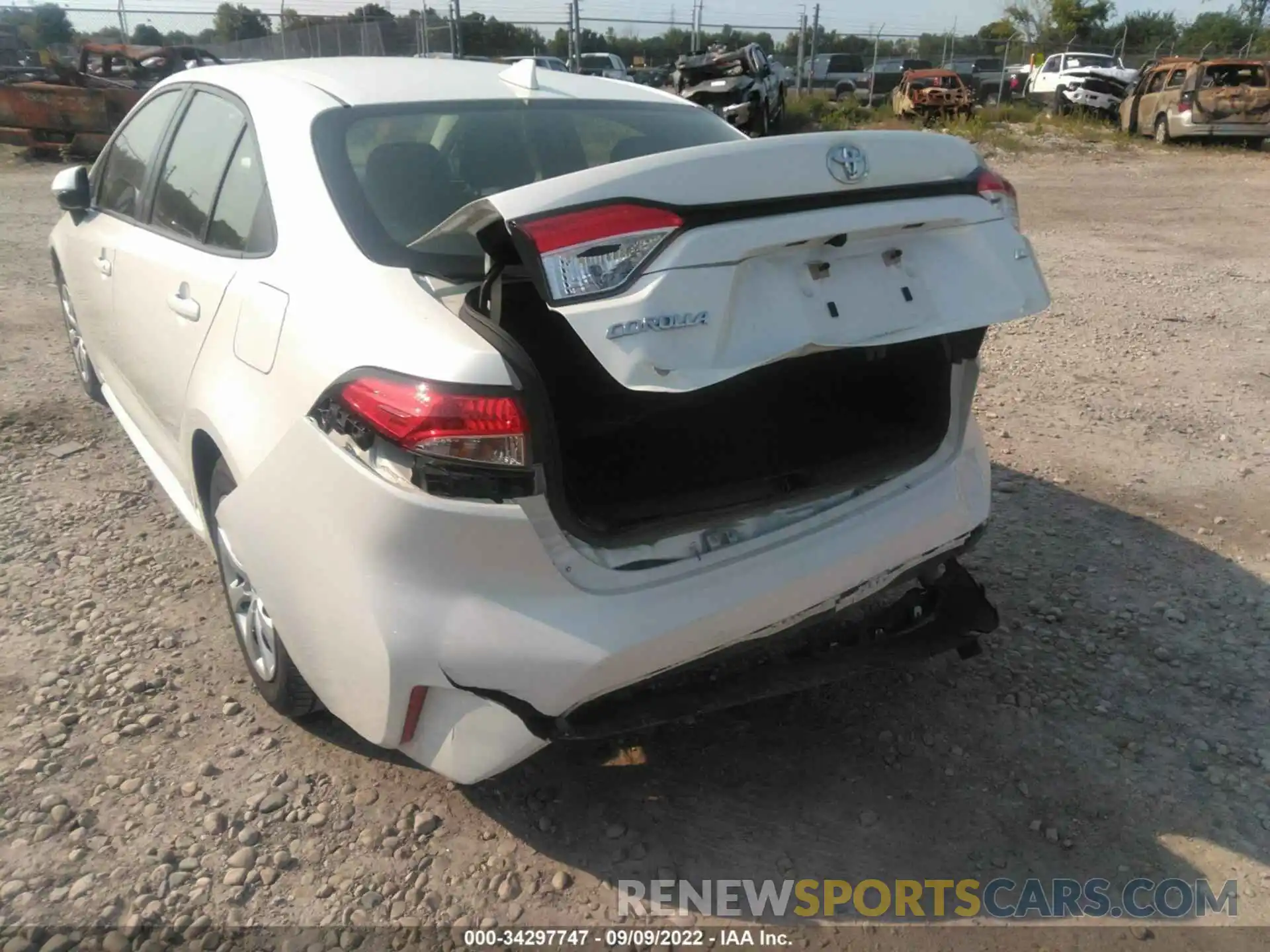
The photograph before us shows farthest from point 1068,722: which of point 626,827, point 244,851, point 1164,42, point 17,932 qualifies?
point 1164,42

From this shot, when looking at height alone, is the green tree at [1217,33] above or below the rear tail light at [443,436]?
above

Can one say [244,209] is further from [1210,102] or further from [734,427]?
[1210,102]

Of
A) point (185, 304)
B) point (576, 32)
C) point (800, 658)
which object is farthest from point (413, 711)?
point (576, 32)

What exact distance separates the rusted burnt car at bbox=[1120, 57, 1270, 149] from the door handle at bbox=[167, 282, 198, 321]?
18.9 metres

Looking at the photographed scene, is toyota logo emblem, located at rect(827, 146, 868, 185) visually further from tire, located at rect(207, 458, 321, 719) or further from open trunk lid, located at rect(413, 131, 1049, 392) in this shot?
tire, located at rect(207, 458, 321, 719)

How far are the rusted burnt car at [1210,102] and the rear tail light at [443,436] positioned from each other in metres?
19.2

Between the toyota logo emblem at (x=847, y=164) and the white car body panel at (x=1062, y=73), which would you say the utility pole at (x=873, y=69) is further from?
the toyota logo emblem at (x=847, y=164)

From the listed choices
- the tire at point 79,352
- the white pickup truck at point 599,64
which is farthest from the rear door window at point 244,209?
the white pickup truck at point 599,64

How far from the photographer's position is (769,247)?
2031mm

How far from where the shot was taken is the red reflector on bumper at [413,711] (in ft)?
6.99

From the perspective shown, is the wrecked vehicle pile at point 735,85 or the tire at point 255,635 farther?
the wrecked vehicle pile at point 735,85

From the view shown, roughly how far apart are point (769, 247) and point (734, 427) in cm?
85

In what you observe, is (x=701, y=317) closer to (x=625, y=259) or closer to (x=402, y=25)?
(x=625, y=259)

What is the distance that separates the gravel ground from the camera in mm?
2355
